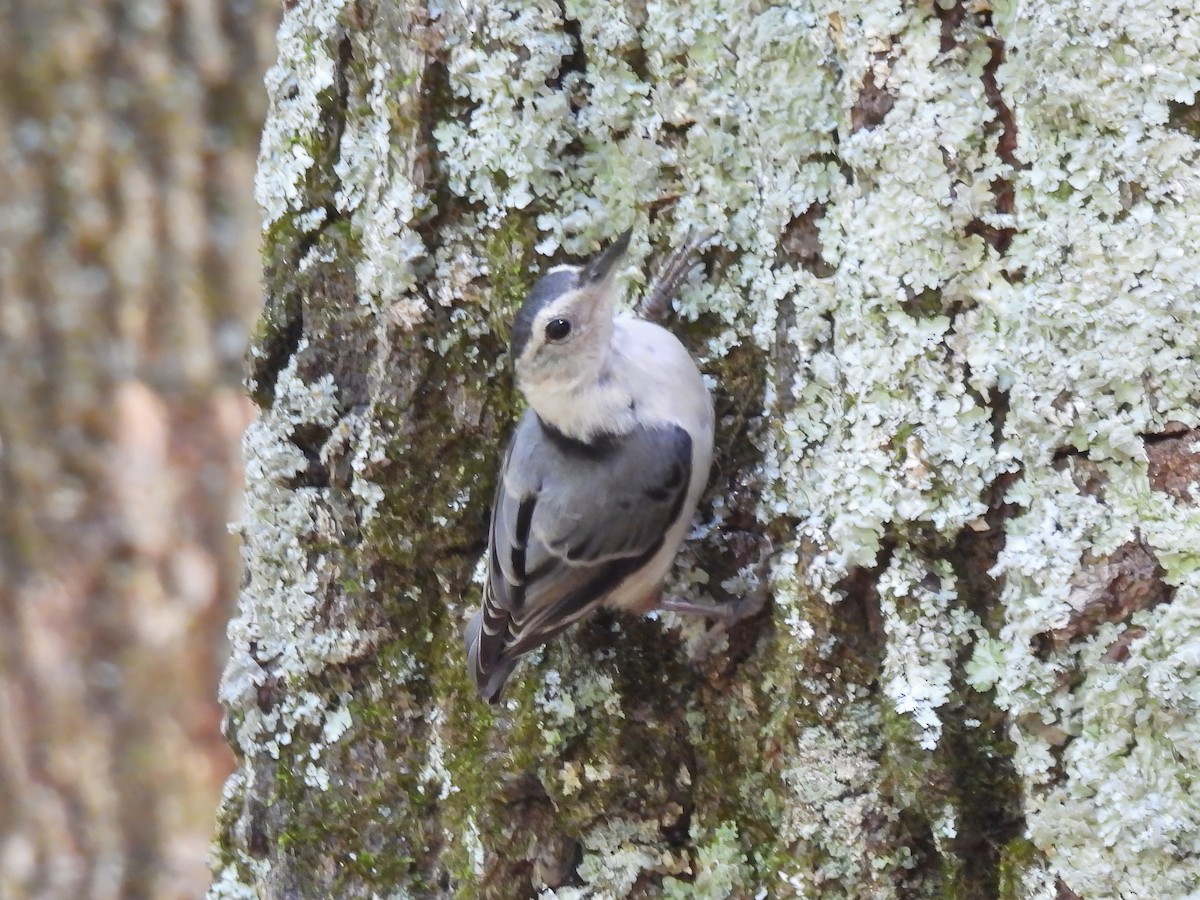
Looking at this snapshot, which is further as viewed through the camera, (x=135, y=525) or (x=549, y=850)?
(x=135, y=525)

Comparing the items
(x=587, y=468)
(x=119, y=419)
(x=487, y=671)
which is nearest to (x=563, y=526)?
(x=587, y=468)

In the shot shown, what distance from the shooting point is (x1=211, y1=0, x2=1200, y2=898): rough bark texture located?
1.44 meters

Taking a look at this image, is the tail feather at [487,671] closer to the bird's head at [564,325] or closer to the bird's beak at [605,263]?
the bird's head at [564,325]

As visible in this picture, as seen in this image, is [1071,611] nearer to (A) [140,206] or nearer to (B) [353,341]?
(B) [353,341]

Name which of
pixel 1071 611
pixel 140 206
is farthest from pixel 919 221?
pixel 140 206

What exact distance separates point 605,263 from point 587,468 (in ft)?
1.26

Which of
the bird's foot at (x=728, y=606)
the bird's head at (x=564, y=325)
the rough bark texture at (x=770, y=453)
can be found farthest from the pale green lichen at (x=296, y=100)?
the bird's foot at (x=728, y=606)

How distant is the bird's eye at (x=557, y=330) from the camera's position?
187cm

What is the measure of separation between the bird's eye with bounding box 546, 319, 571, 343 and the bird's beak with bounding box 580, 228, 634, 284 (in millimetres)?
78

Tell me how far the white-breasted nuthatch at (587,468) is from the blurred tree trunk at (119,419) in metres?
1.79

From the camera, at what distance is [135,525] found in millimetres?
3453

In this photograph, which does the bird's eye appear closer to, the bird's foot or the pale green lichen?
the bird's foot

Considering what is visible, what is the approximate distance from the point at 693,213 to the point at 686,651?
73 cm

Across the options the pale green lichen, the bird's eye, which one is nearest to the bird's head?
the bird's eye
